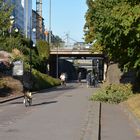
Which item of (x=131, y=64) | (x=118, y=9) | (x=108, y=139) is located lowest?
(x=108, y=139)

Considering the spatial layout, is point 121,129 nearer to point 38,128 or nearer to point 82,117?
point 38,128

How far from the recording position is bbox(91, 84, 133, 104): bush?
3111 centimetres

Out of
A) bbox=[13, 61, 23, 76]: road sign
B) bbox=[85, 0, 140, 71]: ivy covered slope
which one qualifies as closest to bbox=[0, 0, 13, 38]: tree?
bbox=[85, 0, 140, 71]: ivy covered slope

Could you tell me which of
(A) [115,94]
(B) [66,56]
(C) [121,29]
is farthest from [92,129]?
(B) [66,56]

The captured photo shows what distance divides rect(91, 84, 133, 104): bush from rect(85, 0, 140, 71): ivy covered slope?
186 centimetres

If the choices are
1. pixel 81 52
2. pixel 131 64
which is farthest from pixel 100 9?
pixel 81 52

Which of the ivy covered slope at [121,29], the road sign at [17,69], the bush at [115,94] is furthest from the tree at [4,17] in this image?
the road sign at [17,69]

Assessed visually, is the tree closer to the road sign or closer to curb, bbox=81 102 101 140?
the road sign

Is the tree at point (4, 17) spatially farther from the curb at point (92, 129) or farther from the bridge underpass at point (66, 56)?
the bridge underpass at point (66, 56)

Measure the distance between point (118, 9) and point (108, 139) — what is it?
11.4 m

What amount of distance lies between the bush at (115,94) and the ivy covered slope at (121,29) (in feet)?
6.11

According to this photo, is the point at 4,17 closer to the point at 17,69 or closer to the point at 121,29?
the point at 17,69

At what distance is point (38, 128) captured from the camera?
55.3ft

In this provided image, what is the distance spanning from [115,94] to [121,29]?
304 inches
